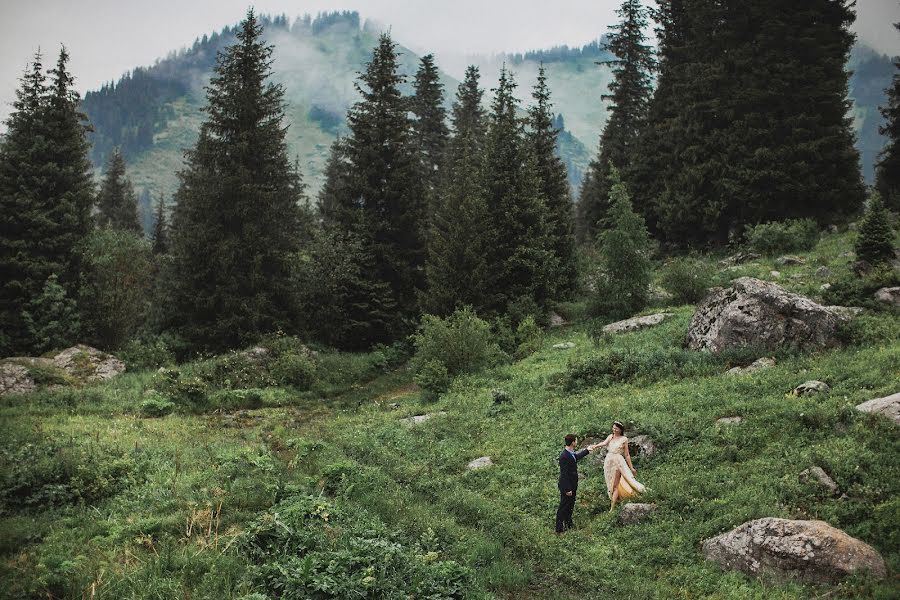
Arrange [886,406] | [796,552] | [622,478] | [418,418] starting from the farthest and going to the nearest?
[418,418], [622,478], [886,406], [796,552]

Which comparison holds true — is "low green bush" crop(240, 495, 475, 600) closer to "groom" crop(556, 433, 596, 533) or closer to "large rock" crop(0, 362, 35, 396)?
"groom" crop(556, 433, 596, 533)

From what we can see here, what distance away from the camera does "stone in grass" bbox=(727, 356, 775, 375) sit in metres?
15.6

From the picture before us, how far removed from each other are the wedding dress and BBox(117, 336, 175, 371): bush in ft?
71.2

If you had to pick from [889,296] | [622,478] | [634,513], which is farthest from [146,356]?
[889,296]

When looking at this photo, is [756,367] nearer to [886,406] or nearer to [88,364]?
[886,406]

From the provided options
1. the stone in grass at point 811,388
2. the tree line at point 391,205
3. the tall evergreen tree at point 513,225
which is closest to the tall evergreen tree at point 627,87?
the tree line at point 391,205

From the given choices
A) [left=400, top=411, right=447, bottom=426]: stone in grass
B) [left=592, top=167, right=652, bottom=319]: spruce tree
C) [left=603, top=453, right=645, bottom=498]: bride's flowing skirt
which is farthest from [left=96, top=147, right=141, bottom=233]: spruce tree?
[left=603, top=453, right=645, bottom=498]: bride's flowing skirt

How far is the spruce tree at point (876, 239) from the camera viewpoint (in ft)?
69.3

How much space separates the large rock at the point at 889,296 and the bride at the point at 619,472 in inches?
484

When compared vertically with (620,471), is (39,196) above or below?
above

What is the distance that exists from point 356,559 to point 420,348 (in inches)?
664

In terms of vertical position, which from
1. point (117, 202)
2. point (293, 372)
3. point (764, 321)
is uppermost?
point (117, 202)

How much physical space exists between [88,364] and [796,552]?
2834 centimetres

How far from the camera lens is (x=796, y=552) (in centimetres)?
812
